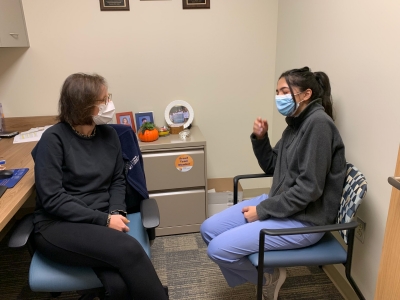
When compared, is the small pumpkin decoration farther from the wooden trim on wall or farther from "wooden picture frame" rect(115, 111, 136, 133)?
the wooden trim on wall

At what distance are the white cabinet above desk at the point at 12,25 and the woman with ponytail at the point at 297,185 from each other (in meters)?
1.67

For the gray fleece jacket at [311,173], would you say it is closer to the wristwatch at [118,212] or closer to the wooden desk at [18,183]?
the wristwatch at [118,212]

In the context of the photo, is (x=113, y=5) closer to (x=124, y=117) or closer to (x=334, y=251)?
(x=124, y=117)

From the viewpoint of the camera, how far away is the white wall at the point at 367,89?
4.28 feet

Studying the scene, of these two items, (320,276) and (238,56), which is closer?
(320,276)

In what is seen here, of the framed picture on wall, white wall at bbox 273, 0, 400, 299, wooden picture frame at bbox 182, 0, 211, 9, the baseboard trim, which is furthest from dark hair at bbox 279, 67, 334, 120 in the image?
the framed picture on wall

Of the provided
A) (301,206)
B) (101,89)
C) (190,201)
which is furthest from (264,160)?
(101,89)

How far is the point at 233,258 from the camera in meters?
1.44

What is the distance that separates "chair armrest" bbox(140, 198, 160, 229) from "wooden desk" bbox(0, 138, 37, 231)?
19.2 inches

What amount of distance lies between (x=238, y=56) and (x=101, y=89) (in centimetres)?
136

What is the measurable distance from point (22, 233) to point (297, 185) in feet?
3.74

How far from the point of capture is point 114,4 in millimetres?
2275

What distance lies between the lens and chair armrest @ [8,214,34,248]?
1.21 m

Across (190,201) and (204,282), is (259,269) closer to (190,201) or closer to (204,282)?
(204,282)
